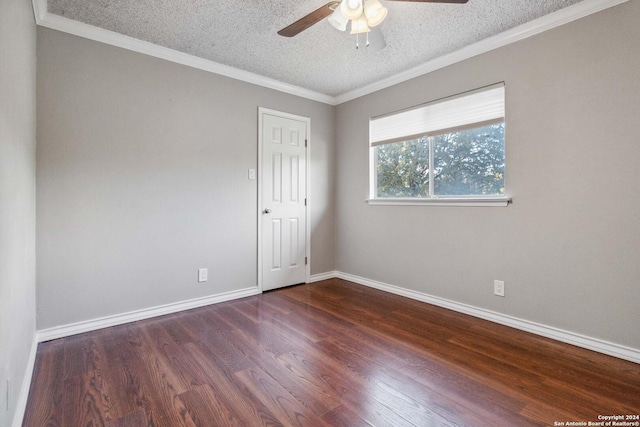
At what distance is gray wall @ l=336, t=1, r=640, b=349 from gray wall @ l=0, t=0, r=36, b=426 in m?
3.09

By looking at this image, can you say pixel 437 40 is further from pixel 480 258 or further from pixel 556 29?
pixel 480 258

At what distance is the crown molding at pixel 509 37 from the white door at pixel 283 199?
1.18 metres

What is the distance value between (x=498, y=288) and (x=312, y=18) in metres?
2.57

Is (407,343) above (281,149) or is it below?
below

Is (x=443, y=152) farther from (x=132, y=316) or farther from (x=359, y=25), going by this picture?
(x=132, y=316)

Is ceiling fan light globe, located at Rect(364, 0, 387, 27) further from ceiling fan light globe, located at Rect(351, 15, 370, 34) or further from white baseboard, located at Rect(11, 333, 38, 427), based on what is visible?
white baseboard, located at Rect(11, 333, 38, 427)

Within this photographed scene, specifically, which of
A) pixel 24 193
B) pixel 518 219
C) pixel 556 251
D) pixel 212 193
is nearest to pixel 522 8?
pixel 518 219

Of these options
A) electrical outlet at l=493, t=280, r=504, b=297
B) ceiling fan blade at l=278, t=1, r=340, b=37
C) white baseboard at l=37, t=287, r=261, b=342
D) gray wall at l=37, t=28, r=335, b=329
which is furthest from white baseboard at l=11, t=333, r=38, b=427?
electrical outlet at l=493, t=280, r=504, b=297

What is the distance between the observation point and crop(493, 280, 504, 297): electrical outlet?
2666mm

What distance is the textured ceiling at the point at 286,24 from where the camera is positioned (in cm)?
222

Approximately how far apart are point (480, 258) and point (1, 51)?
3.30 meters

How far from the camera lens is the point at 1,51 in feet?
3.95

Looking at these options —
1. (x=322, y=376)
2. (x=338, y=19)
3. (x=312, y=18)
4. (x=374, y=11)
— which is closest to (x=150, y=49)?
(x=312, y=18)

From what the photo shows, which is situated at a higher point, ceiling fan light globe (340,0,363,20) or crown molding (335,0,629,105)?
crown molding (335,0,629,105)
